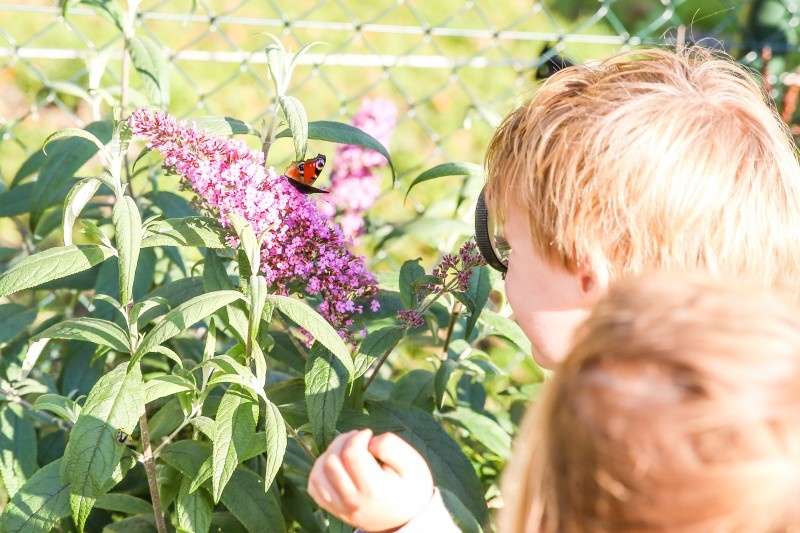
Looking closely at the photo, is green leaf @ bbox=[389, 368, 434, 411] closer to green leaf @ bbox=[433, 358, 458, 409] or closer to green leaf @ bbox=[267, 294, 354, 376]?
green leaf @ bbox=[433, 358, 458, 409]

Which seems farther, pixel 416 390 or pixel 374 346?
pixel 416 390

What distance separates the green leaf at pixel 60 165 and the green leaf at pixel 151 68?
0.11 m

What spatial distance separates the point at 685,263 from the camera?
52.5 inches

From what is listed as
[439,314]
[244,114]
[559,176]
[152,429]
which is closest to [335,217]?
[439,314]

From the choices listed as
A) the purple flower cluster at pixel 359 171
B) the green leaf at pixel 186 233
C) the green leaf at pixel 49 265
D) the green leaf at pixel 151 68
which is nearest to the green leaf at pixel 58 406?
the green leaf at pixel 49 265

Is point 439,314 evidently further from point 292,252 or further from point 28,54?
point 28,54

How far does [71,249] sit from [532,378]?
1883 millimetres

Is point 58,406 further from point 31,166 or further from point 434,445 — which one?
point 31,166

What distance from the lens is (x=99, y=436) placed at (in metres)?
1.39

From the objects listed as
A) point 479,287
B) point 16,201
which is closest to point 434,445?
point 479,287

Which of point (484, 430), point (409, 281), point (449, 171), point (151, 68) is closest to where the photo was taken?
point (409, 281)

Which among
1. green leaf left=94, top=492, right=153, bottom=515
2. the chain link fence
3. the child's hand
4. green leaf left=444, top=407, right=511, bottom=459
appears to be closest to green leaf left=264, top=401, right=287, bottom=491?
the child's hand

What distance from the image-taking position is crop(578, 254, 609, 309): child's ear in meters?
1.37

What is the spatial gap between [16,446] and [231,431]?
612 millimetres
